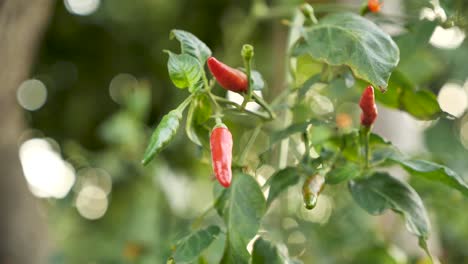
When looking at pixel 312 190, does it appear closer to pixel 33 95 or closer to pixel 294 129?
pixel 294 129

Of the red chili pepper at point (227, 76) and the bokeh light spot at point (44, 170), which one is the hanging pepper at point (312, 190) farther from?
the bokeh light spot at point (44, 170)

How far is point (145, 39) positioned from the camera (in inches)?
85.0

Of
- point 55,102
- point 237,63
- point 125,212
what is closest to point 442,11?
point 237,63

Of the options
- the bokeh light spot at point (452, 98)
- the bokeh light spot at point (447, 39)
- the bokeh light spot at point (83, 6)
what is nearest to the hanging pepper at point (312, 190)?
the bokeh light spot at point (447, 39)

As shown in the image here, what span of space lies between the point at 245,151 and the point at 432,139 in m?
0.73

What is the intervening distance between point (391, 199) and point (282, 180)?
0.10 meters

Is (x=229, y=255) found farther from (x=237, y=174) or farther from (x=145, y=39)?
(x=145, y=39)

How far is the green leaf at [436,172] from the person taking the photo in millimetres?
497

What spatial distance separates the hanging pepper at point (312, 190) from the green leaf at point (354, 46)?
0.29ft

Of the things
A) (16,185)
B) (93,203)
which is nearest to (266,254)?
(16,185)

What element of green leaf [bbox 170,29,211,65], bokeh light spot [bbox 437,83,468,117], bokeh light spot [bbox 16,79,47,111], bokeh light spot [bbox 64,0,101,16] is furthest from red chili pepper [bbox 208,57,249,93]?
bokeh light spot [bbox 16,79,47,111]

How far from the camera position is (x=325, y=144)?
64 cm

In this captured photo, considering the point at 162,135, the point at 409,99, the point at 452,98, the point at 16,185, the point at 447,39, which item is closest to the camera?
the point at 162,135

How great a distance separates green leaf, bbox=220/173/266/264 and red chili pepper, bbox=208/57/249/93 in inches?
3.1
